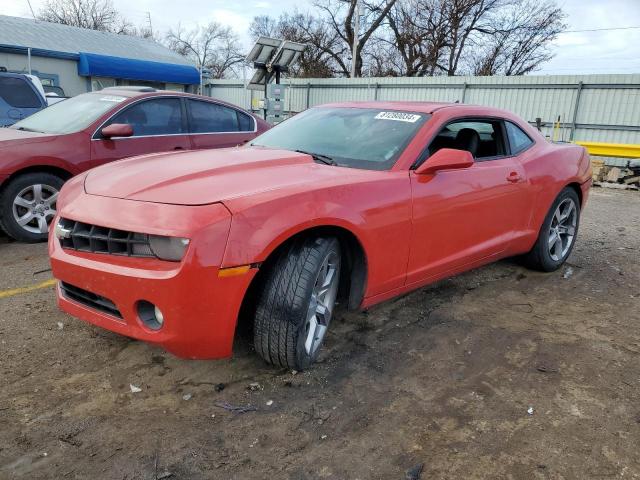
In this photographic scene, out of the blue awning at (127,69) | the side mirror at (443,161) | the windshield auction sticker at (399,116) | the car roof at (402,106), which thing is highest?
the blue awning at (127,69)

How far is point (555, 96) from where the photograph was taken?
14.6 m

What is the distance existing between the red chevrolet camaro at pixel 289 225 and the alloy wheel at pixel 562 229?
2.35 ft

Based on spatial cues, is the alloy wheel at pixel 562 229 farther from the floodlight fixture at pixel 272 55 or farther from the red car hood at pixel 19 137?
the floodlight fixture at pixel 272 55

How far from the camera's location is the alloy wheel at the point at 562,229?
466 centimetres

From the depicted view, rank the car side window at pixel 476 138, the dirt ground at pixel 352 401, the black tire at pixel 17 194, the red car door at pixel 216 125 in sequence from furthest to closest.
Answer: the red car door at pixel 216 125
the black tire at pixel 17 194
the car side window at pixel 476 138
the dirt ground at pixel 352 401

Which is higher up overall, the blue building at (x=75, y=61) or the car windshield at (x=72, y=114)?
the blue building at (x=75, y=61)

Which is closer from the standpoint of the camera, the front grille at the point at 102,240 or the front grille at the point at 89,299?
the front grille at the point at 102,240

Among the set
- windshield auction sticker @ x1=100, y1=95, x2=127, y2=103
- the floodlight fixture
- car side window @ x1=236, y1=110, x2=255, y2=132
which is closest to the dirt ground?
windshield auction sticker @ x1=100, y1=95, x2=127, y2=103

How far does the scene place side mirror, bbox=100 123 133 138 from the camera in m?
5.12

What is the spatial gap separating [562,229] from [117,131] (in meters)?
4.42

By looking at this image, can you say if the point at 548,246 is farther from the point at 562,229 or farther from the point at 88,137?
the point at 88,137

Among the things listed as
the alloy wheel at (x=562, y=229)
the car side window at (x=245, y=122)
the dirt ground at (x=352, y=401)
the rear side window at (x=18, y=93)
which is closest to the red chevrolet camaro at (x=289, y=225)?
the dirt ground at (x=352, y=401)

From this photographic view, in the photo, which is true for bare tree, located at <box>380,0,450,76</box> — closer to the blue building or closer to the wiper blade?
the blue building

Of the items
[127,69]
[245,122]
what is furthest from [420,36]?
Answer: [245,122]
